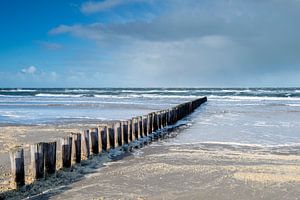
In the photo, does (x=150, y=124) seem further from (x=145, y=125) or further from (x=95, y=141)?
(x=95, y=141)

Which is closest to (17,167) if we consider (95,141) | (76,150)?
(76,150)

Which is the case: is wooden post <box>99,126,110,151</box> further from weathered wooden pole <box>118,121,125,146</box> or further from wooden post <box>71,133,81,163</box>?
wooden post <box>71,133,81,163</box>

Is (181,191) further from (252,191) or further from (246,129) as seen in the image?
(246,129)

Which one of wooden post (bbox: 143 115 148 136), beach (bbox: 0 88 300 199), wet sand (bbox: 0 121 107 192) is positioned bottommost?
beach (bbox: 0 88 300 199)

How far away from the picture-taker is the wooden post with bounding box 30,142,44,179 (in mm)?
9031

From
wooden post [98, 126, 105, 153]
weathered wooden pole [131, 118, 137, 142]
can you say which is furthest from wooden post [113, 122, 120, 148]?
weathered wooden pole [131, 118, 137, 142]

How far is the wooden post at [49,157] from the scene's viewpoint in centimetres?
944

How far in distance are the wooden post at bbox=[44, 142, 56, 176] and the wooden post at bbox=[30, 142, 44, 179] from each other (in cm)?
17

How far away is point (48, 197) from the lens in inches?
311

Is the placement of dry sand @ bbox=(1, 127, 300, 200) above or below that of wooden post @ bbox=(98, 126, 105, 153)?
below

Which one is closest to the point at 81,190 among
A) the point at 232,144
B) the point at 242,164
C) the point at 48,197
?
the point at 48,197

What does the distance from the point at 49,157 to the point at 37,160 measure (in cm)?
47

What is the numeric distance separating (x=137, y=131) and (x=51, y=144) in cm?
764

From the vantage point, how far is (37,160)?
9.09m
